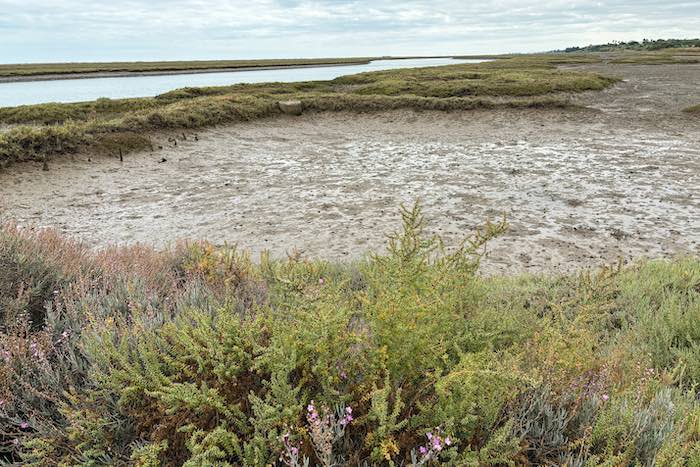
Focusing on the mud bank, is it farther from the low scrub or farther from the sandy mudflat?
the low scrub

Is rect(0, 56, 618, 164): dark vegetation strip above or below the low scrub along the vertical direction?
above

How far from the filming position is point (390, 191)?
12891mm

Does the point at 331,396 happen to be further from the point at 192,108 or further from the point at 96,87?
the point at 96,87

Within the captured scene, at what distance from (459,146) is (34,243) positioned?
15801 mm

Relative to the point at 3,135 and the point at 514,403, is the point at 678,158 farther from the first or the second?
the point at 3,135

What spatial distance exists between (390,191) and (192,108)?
43.3 feet

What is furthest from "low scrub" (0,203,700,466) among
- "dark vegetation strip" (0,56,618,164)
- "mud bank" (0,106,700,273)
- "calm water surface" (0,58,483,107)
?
"calm water surface" (0,58,483,107)

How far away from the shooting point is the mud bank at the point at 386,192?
970 cm

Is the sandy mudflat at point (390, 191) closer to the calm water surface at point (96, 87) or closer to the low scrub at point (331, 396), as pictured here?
the low scrub at point (331, 396)

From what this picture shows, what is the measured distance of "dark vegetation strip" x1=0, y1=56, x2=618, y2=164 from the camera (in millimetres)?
16312

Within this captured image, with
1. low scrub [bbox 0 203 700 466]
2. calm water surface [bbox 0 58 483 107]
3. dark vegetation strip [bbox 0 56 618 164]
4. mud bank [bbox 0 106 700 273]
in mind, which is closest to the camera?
low scrub [bbox 0 203 700 466]

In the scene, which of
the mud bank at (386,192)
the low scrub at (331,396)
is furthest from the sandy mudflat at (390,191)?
the low scrub at (331,396)

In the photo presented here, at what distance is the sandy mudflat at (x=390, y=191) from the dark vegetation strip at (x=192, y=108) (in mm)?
1141

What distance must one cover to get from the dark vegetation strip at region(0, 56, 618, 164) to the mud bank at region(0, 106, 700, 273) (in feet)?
3.77
